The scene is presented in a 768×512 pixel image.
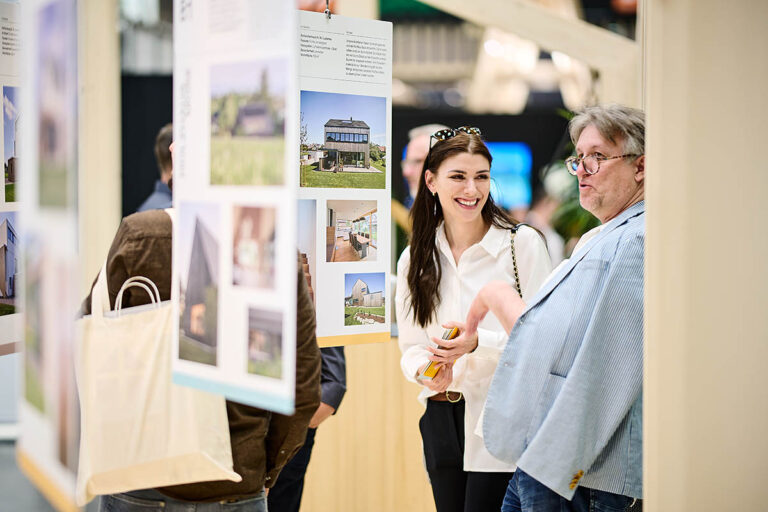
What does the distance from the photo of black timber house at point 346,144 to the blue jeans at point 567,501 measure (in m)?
1.00

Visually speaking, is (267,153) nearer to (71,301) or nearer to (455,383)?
(71,301)

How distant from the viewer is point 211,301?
4.73ft

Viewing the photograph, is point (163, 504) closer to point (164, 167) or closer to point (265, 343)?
point (265, 343)

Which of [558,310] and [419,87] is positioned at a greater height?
[419,87]

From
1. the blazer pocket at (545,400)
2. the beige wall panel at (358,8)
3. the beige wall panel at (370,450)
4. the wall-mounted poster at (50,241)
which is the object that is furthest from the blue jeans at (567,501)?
the beige wall panel at (358,8)

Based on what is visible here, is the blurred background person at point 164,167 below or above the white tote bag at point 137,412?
above

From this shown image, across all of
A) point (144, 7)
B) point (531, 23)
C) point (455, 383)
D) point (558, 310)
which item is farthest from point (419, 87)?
point (558, 310)

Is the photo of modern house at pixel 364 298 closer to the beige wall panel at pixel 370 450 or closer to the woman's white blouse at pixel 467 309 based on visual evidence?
the woman's white blouse at pixel 467 309

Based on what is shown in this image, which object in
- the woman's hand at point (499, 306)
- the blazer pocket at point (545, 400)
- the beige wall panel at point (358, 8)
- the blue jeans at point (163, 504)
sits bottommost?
the blue jeans at point (163, 504)

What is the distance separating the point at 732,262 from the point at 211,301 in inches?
37.6

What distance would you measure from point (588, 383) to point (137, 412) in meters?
1.01

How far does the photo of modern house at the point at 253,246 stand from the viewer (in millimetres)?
1299

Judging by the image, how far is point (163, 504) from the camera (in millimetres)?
1860

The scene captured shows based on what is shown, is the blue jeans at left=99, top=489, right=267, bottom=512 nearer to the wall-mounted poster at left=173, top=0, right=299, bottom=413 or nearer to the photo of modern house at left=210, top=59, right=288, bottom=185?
the wall-mounted poster at left=173, top=0, right=299, bottom=413
